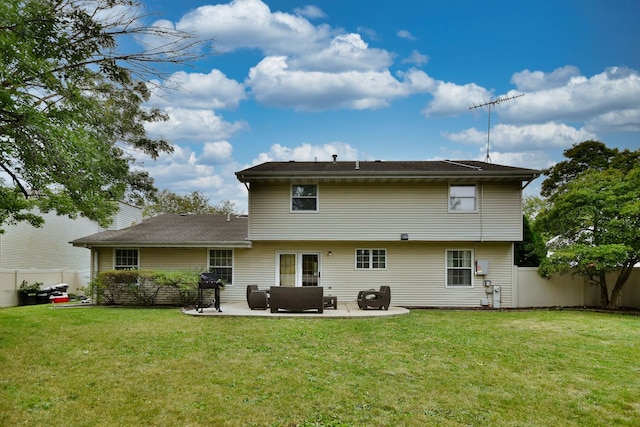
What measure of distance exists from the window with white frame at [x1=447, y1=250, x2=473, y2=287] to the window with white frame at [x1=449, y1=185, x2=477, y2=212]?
162cm

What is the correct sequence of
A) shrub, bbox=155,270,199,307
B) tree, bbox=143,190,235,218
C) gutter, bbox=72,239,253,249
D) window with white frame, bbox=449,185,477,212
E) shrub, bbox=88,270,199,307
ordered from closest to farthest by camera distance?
shrub, bbox=155,270,199,307 → shrub, bbox=88,270,199,307 → gutter, bbox=72,239,253,249 → window with white frame, bbox=449,185,477,212 → tree, bbox=143,190,235,218

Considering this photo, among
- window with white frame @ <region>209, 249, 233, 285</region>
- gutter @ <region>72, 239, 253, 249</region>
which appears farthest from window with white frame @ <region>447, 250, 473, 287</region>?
window with white frame @ <region>209, 249, 233, 285</region>

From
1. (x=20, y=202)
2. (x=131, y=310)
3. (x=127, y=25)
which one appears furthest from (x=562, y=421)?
(x=20, y=202)

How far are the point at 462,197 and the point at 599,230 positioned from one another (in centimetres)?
461

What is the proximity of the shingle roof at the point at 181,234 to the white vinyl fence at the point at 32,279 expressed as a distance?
2190 millimetres

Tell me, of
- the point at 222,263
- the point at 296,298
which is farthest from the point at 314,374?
the point at 222,263

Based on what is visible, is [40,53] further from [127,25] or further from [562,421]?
[562,421]

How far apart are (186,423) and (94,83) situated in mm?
8457

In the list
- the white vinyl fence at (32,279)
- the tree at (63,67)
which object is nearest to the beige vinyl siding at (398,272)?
the white vinyl fence at (32,279)

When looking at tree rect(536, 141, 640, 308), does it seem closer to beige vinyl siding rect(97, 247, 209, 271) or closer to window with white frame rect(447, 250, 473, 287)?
window with white frame rect(447, 250, 473, 287)

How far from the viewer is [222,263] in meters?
16.2

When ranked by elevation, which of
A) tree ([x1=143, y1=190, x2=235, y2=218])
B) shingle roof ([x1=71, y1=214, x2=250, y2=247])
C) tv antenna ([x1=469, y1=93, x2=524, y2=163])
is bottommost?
shingle roof ([x1=71, y1=214, x2=250, y2=247])

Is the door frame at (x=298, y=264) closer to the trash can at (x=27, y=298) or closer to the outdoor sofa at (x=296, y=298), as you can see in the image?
the outdoor sofa at (x=296, y=298)

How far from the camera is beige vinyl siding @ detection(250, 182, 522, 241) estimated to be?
50.6 ft
